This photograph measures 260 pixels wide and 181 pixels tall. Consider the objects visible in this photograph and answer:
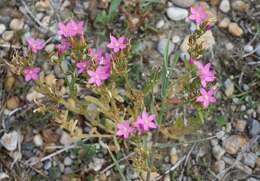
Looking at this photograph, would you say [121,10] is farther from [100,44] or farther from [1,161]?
[1,161]

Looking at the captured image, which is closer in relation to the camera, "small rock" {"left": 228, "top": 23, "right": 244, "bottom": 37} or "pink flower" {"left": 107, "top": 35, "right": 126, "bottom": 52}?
"pink flower" {"left": 107, "top": 35, "right": 126, "bottom": 52}

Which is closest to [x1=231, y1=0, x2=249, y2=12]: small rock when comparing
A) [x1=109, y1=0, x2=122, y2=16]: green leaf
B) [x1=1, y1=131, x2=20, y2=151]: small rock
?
[x1=109, y1=0, x2=122, y2=16]: green leaf

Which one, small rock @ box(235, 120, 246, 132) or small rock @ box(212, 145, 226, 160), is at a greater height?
small rock @ box(235, 120, 246, 132)

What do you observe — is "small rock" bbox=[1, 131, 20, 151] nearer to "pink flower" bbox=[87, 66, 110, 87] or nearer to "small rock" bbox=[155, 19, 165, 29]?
"pink flower" bbox=[87, 66, 110, 87]

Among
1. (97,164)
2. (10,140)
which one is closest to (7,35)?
(10,140)

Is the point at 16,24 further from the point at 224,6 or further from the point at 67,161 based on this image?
the point at 224,6

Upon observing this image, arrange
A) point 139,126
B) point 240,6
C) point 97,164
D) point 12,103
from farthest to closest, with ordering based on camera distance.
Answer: point 240,6 < point 12,103 < point 97,164 < point 139,126
